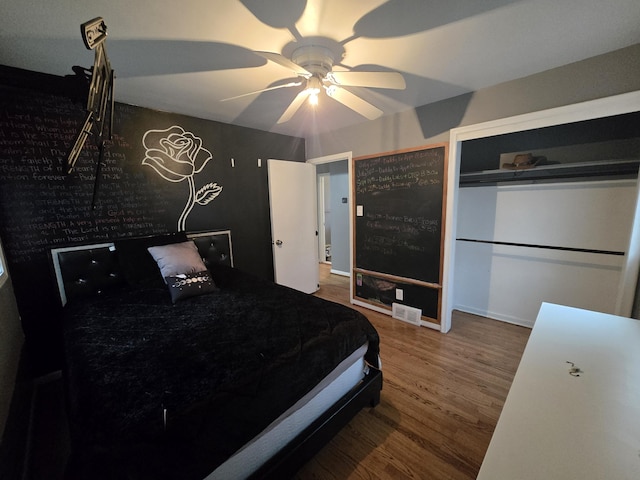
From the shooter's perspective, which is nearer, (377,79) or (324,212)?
(377,79)

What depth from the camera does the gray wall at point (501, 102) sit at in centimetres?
173

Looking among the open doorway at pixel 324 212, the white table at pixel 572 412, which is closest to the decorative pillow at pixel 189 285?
the white table at pixel 572 412

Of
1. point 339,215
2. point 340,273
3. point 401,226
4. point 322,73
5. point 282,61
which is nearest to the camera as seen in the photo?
point 282,61

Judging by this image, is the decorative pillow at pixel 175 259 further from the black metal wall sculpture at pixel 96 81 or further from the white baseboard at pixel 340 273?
the white baseboard at pixel 340 273

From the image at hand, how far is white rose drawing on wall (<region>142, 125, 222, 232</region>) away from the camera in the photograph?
2574 mm

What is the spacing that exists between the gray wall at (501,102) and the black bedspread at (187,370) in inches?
83.5

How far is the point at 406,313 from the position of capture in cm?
302

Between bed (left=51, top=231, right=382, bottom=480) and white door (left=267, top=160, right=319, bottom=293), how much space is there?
4.46 feet

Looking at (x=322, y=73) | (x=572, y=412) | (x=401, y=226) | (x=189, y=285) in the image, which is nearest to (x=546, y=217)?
(x=401, y=226)

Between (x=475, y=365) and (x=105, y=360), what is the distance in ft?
8.81

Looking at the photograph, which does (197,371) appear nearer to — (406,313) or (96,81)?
(96,81)

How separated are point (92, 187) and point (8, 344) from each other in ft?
4.34

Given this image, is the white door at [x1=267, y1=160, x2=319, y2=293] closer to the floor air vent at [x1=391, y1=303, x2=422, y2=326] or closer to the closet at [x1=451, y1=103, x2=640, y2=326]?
the floor air vent at [x1=391, y1=303, x2=422, y2=326]

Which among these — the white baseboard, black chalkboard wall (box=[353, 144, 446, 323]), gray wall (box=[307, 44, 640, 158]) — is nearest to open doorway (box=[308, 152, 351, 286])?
the white baseboard
